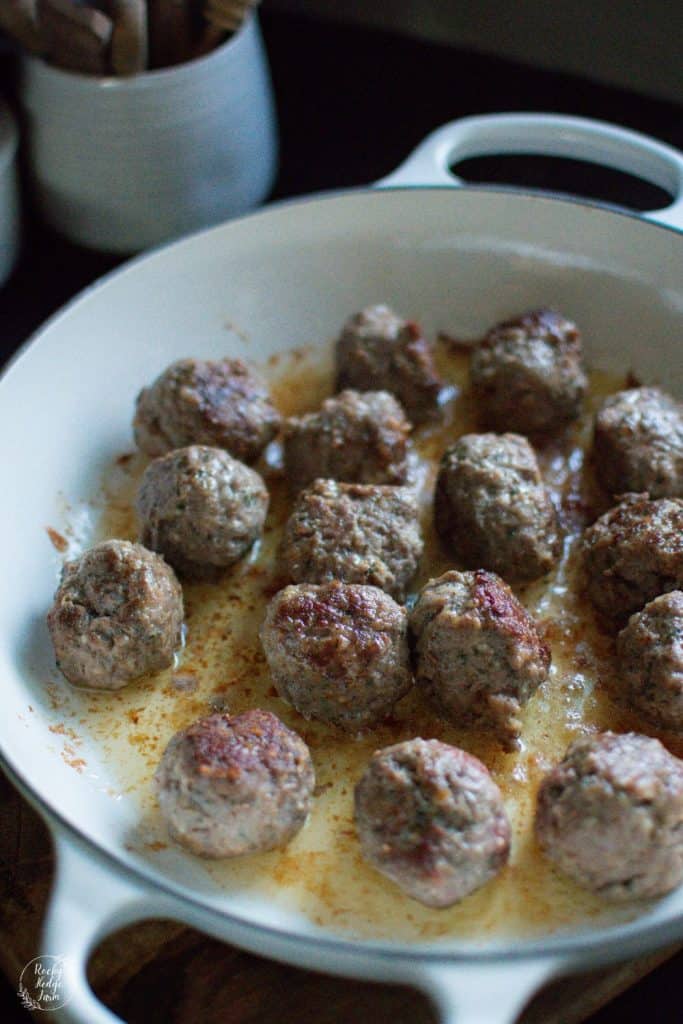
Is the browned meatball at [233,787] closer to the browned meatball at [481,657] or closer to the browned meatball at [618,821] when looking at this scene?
the browned meatball at [481,657]

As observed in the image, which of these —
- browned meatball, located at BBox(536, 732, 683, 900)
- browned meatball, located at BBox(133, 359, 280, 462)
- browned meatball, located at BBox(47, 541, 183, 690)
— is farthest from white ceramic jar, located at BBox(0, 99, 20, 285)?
browned meatball, located at BBox(536, 732, 683, 900)

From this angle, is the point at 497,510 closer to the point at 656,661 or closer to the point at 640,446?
the point at 640,446

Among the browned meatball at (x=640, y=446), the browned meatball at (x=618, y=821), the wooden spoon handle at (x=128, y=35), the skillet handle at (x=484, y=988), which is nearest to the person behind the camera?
the skillet handle at (x=484, y=988)

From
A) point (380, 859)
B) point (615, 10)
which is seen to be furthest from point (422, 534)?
point (615, 10)

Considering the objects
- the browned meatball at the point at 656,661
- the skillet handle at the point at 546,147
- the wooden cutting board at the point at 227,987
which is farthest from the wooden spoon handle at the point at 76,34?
the wooden cutting board at the point at 227,987

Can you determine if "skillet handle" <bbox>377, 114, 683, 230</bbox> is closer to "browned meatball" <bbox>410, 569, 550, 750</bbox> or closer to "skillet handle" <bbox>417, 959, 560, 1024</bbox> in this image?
"browned meatball" <bbox>410, 569, 550, 750</bbox>

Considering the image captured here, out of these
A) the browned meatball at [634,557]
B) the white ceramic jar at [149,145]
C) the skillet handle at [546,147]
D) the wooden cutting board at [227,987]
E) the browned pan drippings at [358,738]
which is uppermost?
the skillet handle at [546,147]

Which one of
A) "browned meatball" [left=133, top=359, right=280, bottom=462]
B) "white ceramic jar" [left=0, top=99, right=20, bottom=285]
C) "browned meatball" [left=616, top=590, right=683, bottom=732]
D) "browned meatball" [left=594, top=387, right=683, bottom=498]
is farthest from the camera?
"white ceramic jar" [left=0, top=99, right=20, bottom=285]
